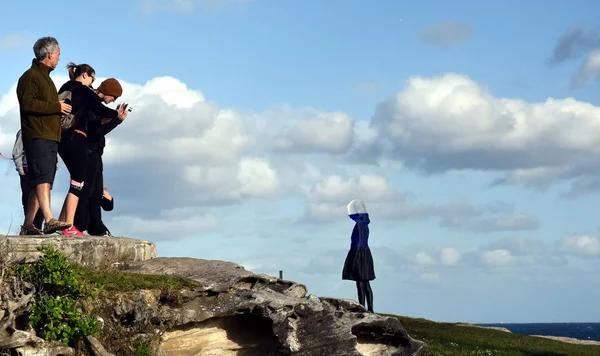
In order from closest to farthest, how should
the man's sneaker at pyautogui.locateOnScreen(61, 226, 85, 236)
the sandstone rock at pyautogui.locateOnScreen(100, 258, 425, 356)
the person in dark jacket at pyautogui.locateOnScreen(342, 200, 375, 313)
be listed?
the sandstone rock at pyautogui.locateOnScreen(100, 258, 425, 356), the man's sneaker at pyautogui.locateOnScreen(61, 226, 85, 236), the person in dark jacket at pyautogui.locateOnScreen(342, 200, 375, 313)

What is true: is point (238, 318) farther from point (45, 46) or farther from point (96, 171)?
point (45, 46)

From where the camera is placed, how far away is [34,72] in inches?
A: 694

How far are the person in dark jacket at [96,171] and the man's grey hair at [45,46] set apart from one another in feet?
7.64

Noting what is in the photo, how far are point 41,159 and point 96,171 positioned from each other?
113 inches

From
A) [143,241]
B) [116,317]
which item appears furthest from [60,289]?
[143,241]

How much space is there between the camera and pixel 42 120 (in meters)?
17.4

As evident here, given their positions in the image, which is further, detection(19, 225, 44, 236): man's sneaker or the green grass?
the green grass

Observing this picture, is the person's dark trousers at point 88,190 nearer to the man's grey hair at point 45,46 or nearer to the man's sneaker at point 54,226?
the man's sneaker at point 54,226

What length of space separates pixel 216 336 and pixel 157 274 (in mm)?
2171

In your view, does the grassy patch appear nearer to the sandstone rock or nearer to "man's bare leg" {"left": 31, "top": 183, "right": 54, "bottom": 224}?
the sandstone rock

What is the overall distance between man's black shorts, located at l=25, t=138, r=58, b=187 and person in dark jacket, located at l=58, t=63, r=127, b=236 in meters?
1.34

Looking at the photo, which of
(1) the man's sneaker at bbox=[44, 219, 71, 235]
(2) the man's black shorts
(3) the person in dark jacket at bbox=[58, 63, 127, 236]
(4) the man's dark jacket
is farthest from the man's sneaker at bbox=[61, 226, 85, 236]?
(4) the man's dark jacket

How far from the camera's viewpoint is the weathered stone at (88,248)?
1638cm

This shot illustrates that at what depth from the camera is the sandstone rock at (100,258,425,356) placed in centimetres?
1631
